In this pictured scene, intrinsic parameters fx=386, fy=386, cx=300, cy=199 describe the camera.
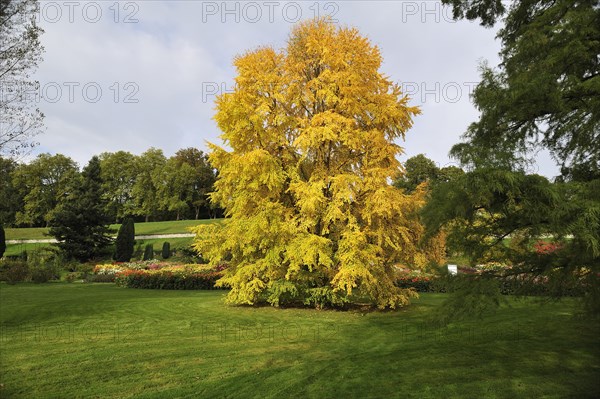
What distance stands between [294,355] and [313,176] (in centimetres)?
562

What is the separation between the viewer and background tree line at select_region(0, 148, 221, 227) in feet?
202

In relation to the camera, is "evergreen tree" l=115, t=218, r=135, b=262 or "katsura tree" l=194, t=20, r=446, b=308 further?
"evergreen tree" l=115, t=218, r=135, b=262

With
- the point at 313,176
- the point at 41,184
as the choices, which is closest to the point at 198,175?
the point at 41,184

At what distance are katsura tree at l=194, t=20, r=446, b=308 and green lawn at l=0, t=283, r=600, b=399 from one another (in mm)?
1218

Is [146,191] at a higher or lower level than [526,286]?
higher

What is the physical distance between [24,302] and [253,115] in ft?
33.6

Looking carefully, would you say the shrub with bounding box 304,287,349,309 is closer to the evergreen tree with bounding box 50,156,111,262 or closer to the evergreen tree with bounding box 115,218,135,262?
the evergreen tree with bounding box 115,218,135,262

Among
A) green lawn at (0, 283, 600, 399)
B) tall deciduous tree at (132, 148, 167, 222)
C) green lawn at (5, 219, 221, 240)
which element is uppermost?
tall deciduous tree at (132, 148, 167, 222)

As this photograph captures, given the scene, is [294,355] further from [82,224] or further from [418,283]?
[82,224]

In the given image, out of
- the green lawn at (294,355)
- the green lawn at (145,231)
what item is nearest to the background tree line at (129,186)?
the green lawn at (145,231)

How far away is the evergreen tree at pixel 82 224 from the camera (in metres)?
31.3

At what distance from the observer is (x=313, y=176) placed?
1139 centimetres

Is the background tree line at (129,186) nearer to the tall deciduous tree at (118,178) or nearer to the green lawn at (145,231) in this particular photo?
the tall deciduous tree at (118,178)

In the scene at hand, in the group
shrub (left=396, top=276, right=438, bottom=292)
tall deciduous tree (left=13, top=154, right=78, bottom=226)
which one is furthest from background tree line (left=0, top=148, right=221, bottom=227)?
shrub (left=396, top=276, right=438, bottom=292)
